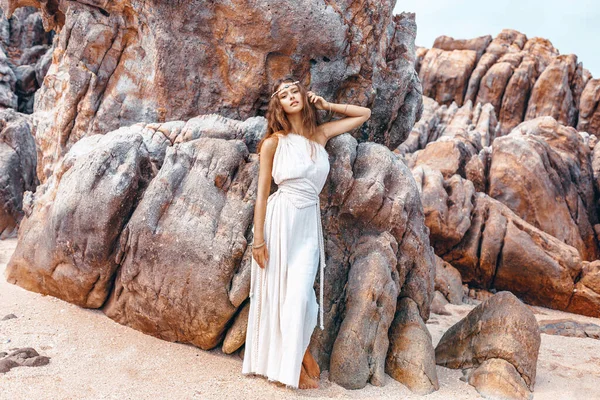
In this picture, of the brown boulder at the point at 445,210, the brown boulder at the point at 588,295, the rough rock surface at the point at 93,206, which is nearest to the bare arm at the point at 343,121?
the rough rock surface at the point at 93,206

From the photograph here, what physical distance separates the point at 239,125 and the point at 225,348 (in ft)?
8.49

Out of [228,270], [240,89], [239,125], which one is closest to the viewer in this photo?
[228,270]

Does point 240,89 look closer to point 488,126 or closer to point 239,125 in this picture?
point 239,125

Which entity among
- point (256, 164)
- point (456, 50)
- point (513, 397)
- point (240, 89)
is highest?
point (456, 50)

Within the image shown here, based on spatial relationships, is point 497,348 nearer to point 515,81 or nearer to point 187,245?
point 187,245

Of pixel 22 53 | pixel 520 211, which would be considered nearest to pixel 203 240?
pixel 520 211

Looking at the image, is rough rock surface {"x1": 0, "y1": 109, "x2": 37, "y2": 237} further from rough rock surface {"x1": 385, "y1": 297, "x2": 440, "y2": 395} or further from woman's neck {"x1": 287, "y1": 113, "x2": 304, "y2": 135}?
rough rock surface {"x1": 385, "y1": 297, "x2": 440, "y2": 395}

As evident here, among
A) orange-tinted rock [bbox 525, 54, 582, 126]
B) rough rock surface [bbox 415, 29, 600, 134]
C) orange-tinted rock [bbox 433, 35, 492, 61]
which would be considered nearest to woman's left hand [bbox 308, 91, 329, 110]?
rough rock surface [bbox 415, 29, 600, 134]

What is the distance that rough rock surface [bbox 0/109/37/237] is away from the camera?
444 inches

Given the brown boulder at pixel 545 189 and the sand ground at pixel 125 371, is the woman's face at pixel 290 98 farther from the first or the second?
the brown boulder at pixel 545 189

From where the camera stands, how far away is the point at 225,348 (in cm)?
502

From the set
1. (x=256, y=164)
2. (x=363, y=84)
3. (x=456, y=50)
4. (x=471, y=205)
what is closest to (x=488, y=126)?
(x=456, y=50)

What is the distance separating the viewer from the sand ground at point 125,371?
409 cm

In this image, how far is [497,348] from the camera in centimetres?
539
